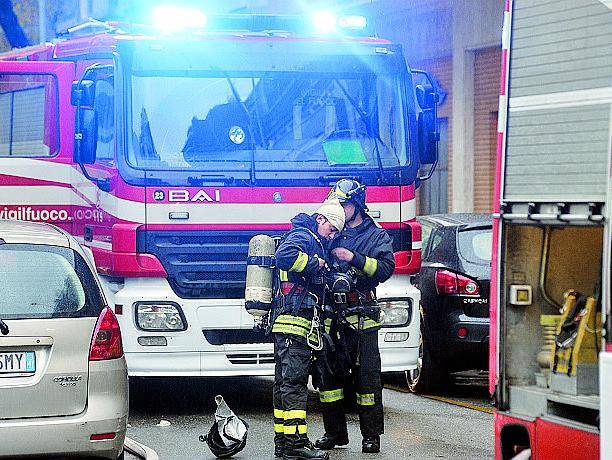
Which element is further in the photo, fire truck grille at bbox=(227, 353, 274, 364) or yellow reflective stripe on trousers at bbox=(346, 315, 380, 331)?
fire truck grille at bbox=(227, 353, 274, 364)

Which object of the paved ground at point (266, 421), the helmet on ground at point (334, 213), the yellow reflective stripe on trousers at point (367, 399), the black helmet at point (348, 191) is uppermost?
the black helmet at point (348, 191)

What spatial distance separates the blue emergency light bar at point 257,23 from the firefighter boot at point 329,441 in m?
3.47

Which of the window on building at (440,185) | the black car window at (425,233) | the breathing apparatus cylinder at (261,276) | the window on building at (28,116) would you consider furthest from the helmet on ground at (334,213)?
the window on building at (440,185)

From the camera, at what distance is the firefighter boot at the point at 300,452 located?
28.5ft

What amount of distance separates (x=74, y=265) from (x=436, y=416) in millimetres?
3934

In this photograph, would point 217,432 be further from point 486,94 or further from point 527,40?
point 486,94

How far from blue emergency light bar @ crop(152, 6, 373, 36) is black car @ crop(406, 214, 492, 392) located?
6.59ft

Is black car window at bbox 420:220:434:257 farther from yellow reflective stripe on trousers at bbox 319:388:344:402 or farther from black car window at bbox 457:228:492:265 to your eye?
yellow reflective stripe on trousers at bbox 319:388:344:402

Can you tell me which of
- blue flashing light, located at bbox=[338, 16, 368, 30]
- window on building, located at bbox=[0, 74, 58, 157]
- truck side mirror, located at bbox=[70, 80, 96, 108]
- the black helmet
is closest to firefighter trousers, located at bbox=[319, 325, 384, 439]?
the black helmet

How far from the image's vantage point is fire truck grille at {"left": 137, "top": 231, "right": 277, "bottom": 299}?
406 inches

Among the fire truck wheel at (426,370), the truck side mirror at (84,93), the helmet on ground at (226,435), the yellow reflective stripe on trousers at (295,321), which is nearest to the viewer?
the yellow reflective stripe on trousers at (295,321)

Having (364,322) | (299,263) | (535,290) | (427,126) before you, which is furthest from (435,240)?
(535,290)

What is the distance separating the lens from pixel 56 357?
7402 mm

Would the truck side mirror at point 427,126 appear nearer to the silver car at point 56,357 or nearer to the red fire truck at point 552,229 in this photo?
the silver car at point 56,357
